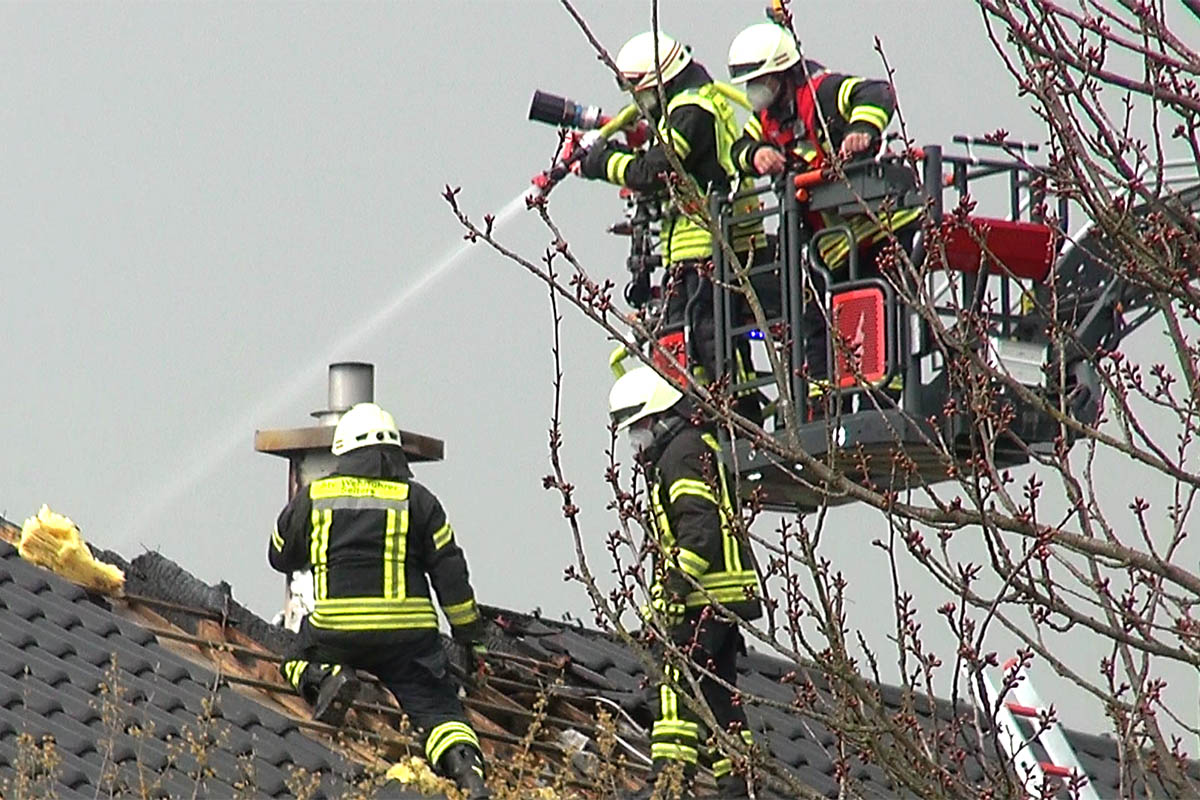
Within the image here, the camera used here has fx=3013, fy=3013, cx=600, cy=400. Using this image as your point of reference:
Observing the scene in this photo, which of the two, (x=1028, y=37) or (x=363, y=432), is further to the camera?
(x=363, y=432)

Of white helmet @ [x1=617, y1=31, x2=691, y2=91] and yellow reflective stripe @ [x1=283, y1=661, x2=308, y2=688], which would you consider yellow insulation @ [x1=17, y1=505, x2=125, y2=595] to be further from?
white helmet @ [x1=617, y1=31, x2=691, y2=91]

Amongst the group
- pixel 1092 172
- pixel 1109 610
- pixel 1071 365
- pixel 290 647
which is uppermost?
pixel 1071 365

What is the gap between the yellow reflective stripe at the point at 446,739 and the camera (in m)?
11.0

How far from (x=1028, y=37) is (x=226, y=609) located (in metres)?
7.17

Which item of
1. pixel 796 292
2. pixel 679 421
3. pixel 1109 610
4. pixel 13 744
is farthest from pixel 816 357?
pixel 1109 610

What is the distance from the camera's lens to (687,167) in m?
12.6

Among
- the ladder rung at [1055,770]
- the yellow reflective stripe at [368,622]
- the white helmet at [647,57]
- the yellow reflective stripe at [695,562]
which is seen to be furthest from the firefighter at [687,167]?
the ladder rung at [1055,770]

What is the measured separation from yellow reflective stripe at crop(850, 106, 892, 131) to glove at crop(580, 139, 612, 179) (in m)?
1.19

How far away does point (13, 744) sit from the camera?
9.72m

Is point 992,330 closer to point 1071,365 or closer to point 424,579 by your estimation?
point 1071,365

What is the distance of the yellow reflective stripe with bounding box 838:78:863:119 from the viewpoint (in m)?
12.1

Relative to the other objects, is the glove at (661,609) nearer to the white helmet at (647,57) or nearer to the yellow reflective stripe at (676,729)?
the yellow reflective stripe at (676,729)

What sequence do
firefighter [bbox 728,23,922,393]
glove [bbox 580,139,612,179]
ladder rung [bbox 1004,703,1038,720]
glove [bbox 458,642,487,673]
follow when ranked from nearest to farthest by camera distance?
ladder rung [bbox 1004,703,1038,720], glove [bbox 458,642,487,673], firefighter [bbox 728,23,922,393], glove [bbox 580,139,612,179]

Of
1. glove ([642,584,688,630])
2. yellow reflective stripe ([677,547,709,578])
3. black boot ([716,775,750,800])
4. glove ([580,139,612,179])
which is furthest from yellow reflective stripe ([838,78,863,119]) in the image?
glove ([642,584,688,630])
